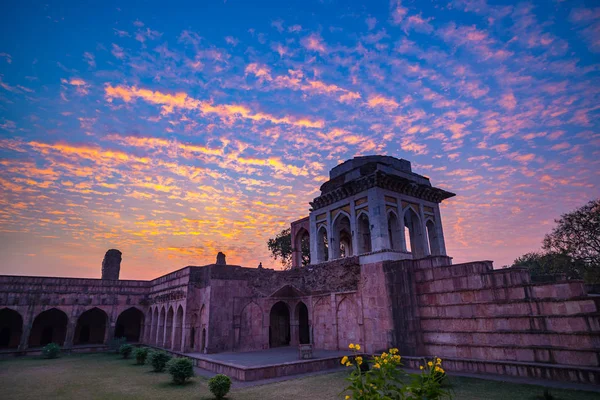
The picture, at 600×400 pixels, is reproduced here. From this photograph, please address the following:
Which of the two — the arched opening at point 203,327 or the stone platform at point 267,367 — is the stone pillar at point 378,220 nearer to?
the stone platform at point 267,367

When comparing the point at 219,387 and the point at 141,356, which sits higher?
the point at 219,387

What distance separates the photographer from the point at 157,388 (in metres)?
12.4

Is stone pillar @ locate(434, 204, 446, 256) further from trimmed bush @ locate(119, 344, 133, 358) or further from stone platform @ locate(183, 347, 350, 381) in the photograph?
trimmed bush @ locate(119, 344, 133, 358)

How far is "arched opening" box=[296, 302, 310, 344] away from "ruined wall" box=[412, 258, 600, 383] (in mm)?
10015

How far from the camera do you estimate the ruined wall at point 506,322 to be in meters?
10.9

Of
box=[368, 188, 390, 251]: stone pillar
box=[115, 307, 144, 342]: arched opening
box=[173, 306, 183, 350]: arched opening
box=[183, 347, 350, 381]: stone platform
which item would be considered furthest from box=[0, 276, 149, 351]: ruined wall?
box=[368, 188, 390, 251]: stone pillar

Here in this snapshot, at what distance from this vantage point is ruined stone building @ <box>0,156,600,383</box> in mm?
11938

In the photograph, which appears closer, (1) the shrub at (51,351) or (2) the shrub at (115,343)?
(1) the shrub at (51,351)

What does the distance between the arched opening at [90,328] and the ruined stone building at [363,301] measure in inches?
3.6

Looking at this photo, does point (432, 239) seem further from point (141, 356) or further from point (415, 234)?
point (141, 356)

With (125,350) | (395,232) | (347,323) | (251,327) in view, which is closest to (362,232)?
(395,232)

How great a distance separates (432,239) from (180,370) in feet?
67.1

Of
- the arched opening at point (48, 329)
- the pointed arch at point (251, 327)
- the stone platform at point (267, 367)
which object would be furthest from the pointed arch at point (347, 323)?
the arched opening at point (48, 329)

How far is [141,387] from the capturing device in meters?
12.6
